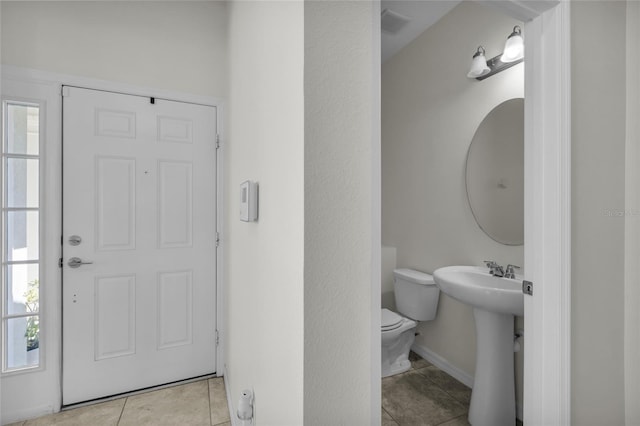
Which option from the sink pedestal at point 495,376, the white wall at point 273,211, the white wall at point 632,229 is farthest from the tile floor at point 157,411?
the white wall at point 632,229

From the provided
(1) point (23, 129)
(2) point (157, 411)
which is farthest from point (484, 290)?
(1) point (23, 129)

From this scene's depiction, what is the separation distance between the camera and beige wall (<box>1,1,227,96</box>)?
1739 millimetres

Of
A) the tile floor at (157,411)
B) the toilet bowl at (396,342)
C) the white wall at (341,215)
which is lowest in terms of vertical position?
the tile floor at (157,411)

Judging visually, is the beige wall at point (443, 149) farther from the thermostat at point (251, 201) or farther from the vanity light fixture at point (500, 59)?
the thermostat at point (251, 201)

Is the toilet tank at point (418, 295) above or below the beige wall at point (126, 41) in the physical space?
below

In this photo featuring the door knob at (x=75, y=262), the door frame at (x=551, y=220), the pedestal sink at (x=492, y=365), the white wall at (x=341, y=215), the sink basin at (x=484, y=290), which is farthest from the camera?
the door knob at (x=75, y=262)

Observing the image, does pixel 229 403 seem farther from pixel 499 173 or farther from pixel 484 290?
pixel 499 173

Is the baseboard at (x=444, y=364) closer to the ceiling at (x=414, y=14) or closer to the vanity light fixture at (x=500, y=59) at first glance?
the vanity light fixture at (x=500, y=59)

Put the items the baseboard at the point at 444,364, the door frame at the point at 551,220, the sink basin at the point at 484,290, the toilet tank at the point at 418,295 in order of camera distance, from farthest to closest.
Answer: the toilet tank at the point at 418,295, the baseboard at the point at 444,364, the sink basin at the point at 484,290, the door frame at the point at 551,220

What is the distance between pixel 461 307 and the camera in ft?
6.93

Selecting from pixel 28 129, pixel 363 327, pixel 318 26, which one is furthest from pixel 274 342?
pixel 28 129

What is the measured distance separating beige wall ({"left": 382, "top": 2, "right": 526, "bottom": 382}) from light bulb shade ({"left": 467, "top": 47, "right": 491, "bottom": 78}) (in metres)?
0.10

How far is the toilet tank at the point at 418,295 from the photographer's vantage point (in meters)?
2.24

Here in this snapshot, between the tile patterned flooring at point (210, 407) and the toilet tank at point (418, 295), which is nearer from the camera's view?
the tile patterned flooring at point (210, 407)
